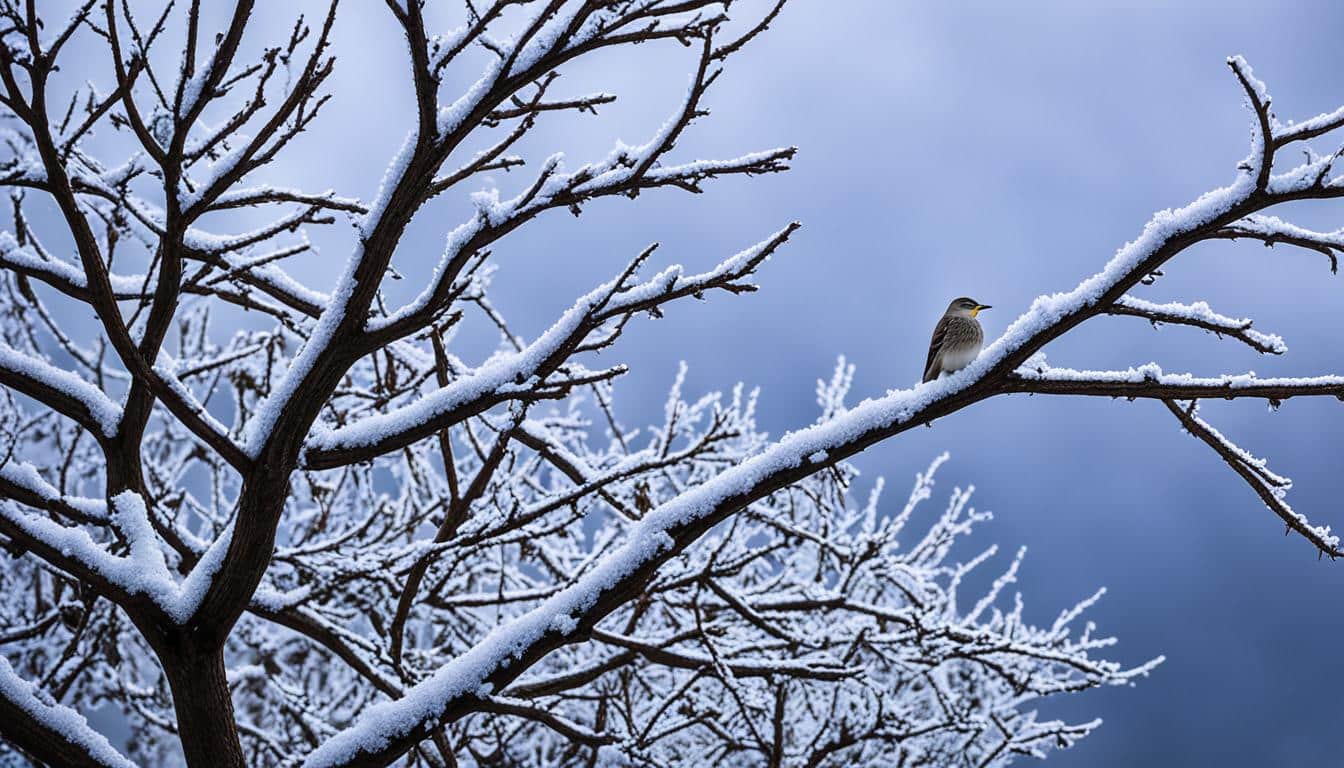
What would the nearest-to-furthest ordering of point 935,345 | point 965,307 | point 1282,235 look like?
point 1282,235 < point 935,345 < point 965,307

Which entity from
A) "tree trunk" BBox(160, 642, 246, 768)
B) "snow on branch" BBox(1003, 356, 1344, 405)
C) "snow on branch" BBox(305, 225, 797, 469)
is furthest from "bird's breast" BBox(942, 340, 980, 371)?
"tree trunk" BBox(160, 642, 246, 768)

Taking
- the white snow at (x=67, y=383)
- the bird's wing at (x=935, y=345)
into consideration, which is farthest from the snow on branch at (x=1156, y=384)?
the white snow at (x=67, y=383)

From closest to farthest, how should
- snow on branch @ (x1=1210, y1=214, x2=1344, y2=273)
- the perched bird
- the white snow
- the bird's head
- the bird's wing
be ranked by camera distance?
snow on branch @ (x1=1210, y1=214, x2=1344, y2=273) < the white snow < the perched bird < the bird's wing < the bird's head

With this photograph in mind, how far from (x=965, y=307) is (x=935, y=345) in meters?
0.51

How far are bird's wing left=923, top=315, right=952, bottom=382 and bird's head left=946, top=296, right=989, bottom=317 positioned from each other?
0.18ft

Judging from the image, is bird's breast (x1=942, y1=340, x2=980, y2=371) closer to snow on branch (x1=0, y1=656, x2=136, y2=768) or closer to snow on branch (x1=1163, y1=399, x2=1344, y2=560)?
snow on branch (x1=1163, y1=399, x2=1344, y2=560)

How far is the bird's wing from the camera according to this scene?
2.90 metres

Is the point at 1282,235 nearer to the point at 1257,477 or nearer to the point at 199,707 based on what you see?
the point at 1257,477

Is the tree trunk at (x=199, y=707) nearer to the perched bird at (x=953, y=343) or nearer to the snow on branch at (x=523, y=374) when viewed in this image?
the snow on branch at (x=523, y=374)

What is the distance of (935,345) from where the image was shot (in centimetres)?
297

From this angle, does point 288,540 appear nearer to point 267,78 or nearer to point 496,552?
point 496,552

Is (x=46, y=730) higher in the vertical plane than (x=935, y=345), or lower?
lower

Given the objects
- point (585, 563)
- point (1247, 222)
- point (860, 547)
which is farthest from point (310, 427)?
point (860, 547)

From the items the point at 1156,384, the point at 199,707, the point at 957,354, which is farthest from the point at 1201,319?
the point at 199,707
